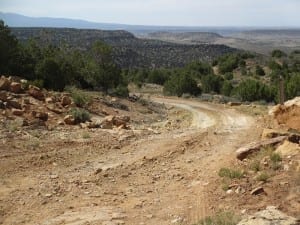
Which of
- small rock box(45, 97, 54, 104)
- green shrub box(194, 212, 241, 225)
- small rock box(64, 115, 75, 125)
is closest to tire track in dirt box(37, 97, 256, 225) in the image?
green shrub box(194, 212, 241, 225)

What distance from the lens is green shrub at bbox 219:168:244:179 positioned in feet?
34.2

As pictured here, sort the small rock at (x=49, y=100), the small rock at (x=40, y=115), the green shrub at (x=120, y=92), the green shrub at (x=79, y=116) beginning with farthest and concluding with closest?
1. the green shrub at (x=120, y=92)
2. the small rock at (x=49, y=100)
3. the green shrub at (x=79, y=116)
4. the small rock at (x=40, y=115)

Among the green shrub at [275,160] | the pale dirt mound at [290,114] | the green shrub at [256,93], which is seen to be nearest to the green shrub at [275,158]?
the green shrub at [275,160]

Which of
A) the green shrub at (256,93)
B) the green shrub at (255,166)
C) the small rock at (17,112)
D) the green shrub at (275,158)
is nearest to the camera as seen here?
the green shrub at (255,166)

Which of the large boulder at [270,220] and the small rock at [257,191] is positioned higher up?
the large boulder at [270,220]

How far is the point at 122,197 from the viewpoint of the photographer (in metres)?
10.1

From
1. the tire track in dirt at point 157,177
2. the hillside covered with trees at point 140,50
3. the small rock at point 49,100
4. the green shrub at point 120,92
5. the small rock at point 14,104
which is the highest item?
the small rock at point 14,104

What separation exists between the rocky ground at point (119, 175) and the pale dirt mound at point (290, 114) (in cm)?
125

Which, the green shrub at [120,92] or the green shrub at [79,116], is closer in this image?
the green shrub at [79,116]

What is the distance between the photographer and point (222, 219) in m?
7.97

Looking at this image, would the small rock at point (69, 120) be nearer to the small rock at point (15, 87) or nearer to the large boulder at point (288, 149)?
the small rock at point (15, 87)

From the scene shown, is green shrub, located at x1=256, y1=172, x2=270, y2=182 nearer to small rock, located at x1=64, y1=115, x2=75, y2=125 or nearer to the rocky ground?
the rocky ground

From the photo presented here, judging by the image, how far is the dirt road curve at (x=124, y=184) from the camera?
911 cm

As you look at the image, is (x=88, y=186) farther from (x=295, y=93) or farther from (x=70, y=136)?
(x=295, y=93)
